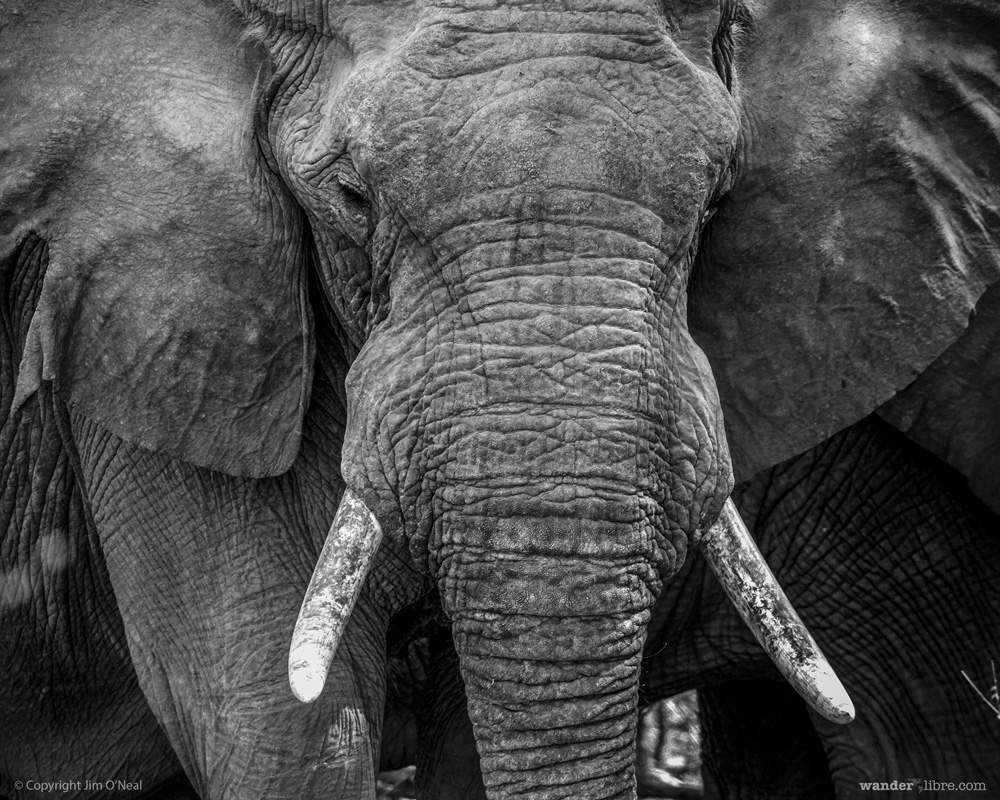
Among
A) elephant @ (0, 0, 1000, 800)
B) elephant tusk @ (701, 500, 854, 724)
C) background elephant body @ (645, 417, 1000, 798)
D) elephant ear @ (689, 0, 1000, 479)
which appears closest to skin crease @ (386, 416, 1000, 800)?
background elephant body @ (645, 417, 1000, 798)

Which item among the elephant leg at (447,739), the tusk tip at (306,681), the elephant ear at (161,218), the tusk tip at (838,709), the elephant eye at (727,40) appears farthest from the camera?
the elephant leg at (447,739)

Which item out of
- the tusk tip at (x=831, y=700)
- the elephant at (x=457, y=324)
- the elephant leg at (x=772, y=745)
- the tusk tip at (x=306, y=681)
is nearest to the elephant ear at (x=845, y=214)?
the elephant at (x=457, y=324)

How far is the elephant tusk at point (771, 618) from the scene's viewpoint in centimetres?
358

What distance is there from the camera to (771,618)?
145 inches

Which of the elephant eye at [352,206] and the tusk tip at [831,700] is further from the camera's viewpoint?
the elephant eye at [352,206]

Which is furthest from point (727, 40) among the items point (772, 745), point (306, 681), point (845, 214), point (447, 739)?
point (772, 745)

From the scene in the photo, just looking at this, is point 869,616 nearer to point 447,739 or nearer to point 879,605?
point 879,605

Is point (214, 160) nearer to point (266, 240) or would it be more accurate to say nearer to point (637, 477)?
point (266, 240)

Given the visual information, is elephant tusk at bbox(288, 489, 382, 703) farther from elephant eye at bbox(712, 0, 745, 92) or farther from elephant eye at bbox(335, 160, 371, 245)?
elephant eye at bbox(712, 0, 745, 92)

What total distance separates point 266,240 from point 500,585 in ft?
3.13

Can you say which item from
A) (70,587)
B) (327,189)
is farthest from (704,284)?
(70,587)

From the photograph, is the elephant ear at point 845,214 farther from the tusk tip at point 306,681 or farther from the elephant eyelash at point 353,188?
the tusk tip at point 306,681

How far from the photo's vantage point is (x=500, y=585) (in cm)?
348

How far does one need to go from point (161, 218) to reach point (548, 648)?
1.25 metres
